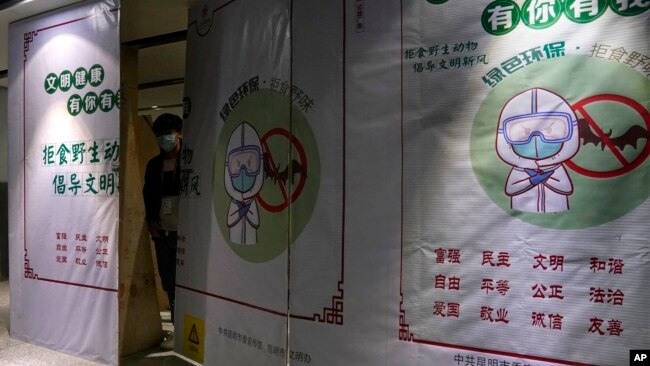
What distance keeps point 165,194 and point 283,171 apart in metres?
1.42

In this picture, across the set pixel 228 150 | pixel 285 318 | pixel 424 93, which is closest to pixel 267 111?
pixel 228 150

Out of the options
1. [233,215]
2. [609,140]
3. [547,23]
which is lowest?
[233,215]

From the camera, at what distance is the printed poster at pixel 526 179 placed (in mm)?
1623

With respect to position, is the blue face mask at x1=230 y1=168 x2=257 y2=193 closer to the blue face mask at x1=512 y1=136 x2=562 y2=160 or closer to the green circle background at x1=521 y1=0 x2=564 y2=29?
the blue face mask at x1=512 y1=136 x2=562 y2=160

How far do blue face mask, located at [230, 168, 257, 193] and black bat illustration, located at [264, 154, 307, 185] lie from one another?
0.10 metres

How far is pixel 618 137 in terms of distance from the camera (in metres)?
1.64

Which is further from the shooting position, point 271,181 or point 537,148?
point 271,181

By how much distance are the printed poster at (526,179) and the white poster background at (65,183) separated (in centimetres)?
188

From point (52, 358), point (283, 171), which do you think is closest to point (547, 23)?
point (283, 171)

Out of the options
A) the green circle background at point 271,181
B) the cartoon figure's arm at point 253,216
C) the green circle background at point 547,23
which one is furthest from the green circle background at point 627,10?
the cartoon figure's arm at point 253,216

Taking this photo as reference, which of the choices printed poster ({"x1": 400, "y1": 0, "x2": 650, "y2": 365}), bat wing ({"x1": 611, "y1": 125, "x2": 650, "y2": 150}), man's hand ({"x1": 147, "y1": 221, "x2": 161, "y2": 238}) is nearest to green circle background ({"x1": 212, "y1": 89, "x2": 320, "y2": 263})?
printed poster ({"x1": 400, "y1": 0, "x2": 650, "y2": 365})

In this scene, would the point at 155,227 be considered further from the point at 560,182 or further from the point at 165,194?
the point at 560,182

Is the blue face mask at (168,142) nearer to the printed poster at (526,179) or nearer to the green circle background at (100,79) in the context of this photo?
the green circle background at (100,79)

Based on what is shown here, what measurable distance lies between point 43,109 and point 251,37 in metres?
1.69
